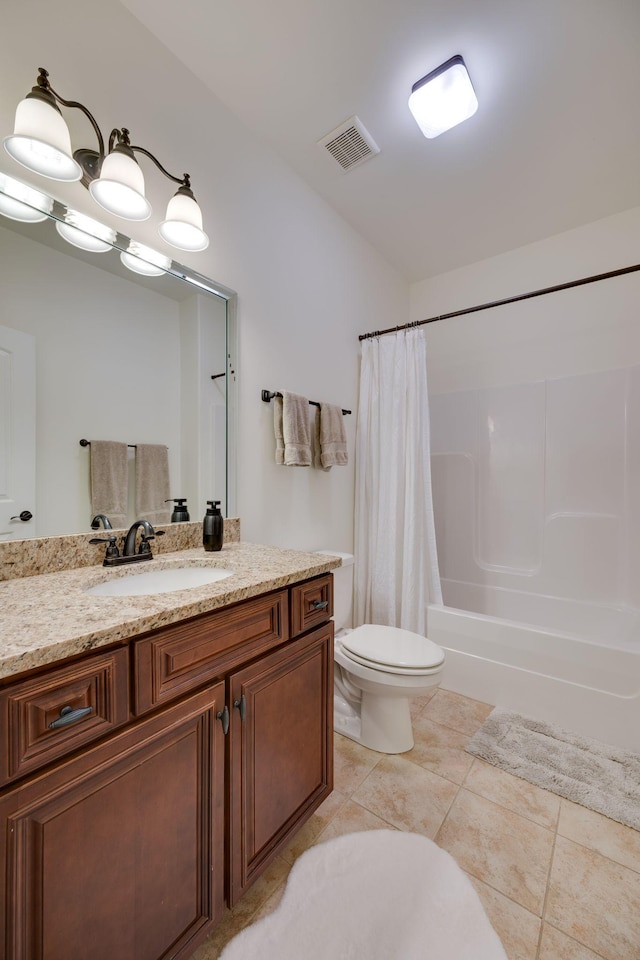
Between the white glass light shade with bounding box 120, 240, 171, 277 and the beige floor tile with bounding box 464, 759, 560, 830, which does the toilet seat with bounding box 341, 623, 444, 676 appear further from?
the white glass light shade with bounding box 120, 240, 171, 277

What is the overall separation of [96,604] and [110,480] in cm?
56

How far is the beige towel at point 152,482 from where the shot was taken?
4.29 feet

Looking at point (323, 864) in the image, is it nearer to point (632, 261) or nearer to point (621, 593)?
point (621, 593)

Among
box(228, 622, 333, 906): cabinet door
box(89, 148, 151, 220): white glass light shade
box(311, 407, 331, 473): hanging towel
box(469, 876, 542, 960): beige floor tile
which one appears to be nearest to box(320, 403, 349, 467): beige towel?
box(311, 407, 331, 473): hanging towel

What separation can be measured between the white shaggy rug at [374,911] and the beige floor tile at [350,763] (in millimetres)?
236

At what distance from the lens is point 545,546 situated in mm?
2436

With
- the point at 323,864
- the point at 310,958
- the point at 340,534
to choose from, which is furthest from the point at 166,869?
the point at 340,534

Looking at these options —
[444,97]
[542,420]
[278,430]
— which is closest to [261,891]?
[278,430]

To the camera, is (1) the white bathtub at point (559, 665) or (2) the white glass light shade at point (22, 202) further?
(1) the white bathtub at point (559, 665)

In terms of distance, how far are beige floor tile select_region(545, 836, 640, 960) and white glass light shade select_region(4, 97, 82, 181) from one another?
2.37 metres

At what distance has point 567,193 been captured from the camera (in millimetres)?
2016

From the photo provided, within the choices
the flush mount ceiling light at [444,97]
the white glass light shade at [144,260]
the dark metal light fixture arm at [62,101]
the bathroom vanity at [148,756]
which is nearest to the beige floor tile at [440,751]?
the bathroom vanity at [148,756]

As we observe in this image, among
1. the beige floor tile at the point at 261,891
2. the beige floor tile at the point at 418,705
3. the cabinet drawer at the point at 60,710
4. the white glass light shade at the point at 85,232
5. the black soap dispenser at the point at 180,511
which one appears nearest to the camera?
the cabinet drawer at the point at 60,710

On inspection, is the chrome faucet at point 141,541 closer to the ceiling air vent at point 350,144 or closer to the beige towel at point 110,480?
the beige towel at point 110,480
